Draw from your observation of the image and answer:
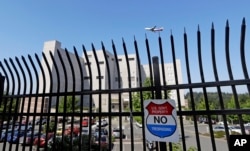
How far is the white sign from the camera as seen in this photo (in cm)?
197

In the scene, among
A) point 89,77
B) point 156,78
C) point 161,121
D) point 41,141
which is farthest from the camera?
point 41,141

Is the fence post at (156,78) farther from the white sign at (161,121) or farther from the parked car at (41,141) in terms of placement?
the parked car at (41,141)

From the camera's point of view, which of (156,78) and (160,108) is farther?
(156,78)

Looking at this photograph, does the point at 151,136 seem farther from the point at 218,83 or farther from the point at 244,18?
the point at 244,18

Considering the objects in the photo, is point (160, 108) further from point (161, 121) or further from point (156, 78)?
point (156, 78)

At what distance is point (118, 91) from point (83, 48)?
2.64 ft

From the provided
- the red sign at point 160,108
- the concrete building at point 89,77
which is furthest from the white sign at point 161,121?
the concrete building at point 89,77

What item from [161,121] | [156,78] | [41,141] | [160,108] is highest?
[156,78]

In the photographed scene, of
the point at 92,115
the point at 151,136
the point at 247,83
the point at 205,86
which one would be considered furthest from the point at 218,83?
the point at 92,115

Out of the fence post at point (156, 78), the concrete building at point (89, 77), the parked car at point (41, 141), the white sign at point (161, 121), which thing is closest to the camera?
the white sign at point (161, 121)

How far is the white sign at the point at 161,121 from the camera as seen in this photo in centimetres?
197

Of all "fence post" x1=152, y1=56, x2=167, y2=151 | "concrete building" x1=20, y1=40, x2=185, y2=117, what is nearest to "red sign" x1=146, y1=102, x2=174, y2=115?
"fence post" x1=152, y1=56, x2=167, y2=151

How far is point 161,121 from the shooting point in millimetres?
2027

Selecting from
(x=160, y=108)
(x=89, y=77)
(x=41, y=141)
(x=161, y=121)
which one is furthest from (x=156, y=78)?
(x=41, y=141)
